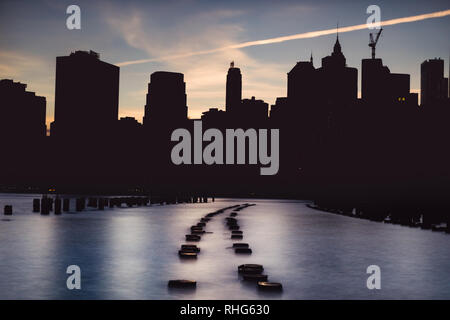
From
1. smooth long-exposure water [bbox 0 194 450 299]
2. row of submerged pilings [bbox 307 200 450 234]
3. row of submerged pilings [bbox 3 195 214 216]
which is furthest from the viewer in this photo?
row of submerged pilings [bbox 3 195 214 216]

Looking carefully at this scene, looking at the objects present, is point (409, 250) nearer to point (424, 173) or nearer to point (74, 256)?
point (74, 256)

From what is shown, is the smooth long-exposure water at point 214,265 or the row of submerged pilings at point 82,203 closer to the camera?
the smooth long-exposure water at point 214,265

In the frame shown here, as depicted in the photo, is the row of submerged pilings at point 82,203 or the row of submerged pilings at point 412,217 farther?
the row of submerged pilings at point 82,203

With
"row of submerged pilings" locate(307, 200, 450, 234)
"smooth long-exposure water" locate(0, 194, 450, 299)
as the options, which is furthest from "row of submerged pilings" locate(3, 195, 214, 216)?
"row of submerged pilings" locate(307, 200, 450, 234)

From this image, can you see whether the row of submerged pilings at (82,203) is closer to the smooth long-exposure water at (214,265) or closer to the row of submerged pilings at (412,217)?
the smooth long-exposure water at (214,265)

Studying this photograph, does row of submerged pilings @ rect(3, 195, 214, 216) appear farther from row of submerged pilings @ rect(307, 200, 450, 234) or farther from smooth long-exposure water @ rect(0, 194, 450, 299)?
row of submerged pilings @ rect(307, 200, 450, 234)

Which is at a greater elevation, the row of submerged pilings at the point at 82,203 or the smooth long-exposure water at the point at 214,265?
the row of submerged pilings at the point at 82,203

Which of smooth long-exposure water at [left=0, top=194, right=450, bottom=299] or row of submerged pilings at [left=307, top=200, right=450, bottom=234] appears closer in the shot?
smooth long-exposure water at [left=0, top=194, right=450, bottom=299]

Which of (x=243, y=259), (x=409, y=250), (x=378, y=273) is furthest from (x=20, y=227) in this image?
(x=378, y=273)

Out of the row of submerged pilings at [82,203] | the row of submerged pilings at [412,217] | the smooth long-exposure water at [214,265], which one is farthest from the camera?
the row of submerged pilings at [82,203]

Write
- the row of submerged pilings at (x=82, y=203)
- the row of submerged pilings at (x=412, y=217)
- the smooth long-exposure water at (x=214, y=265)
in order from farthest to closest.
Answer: the row of submerged pilings at (x=82, y=203), the row of submerged pilings at (x=412, y=217), the smooth long-exposure water at (x=214, y=265)

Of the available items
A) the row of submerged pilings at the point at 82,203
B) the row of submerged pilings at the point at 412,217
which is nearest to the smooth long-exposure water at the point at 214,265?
the row of submerged pilings at the point at 412,217

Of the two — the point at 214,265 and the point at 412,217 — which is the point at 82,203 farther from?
the point at 214,265
